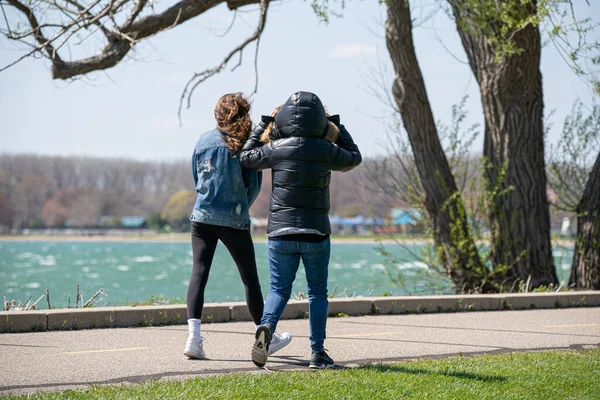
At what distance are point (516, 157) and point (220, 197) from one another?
26.3ft

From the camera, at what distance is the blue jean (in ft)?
18.9

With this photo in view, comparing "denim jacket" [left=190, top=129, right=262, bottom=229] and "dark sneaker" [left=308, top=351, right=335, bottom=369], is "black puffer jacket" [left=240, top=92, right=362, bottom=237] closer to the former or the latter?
"denim jacket" [left=190, top=129, right=262, bottom=229]

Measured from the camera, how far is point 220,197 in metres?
6.21

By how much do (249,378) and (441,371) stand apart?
1427 mm

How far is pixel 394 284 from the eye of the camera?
13.6 m

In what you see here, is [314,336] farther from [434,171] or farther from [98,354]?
[434,171]

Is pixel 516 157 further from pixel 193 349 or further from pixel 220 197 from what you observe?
pixel 193 349

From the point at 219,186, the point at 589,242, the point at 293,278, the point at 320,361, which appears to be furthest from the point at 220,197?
the point at 589,242

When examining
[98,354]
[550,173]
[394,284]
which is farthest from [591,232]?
[98,354]

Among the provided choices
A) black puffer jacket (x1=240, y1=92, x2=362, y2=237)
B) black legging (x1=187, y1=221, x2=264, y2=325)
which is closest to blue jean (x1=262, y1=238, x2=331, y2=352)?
black puffer jacket (x1=240, y1=92, x2=362, y2=237)

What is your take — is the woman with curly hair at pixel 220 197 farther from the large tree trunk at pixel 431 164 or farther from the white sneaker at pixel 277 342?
the large tree trunk at pixel 431 164

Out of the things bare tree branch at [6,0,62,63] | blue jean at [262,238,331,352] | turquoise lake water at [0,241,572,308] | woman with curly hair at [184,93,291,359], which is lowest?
turquoise lake water at [0,241,572,308]

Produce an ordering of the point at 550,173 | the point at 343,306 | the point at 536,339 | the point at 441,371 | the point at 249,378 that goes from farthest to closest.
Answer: the point at 550,173 → the point at 343,306 → the point at 536,339 → the point at 441,371 → the point at 249,378

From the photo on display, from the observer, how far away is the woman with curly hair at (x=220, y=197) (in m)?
6.21
